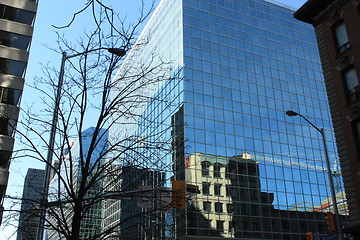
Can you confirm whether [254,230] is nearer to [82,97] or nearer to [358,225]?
[358,225]

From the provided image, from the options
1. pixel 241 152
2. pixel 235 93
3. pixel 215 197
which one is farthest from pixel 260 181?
pixel 235 93

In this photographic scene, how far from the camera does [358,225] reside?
19.0m

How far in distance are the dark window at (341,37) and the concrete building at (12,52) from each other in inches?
933

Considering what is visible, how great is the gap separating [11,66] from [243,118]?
99.2 ft

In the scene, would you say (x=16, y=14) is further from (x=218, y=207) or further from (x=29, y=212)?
(x=218, y=207)

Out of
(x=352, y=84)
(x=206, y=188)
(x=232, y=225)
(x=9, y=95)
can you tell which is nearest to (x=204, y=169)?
(x=206, y=188)

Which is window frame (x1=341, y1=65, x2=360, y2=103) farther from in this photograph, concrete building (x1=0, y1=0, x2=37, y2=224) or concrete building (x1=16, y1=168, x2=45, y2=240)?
concrete building (x1=0, y1=0, x2=37, y2=224)

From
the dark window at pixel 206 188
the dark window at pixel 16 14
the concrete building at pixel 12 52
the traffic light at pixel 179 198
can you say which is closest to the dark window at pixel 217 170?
the dark window at pixel 206 188

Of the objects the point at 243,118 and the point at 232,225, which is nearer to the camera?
the point at 232,225

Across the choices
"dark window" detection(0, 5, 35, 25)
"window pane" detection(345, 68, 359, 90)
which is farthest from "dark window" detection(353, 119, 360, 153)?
"dark window" detection(0, 5, 35, 25)

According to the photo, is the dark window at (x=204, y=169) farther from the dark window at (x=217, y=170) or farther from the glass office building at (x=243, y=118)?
the dark window at (x=217, y=170)

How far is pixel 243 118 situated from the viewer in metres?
49.3

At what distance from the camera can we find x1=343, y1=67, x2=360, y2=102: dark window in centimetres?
2095

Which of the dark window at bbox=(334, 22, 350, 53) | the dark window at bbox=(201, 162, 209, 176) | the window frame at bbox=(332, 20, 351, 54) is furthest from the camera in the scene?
the dark window at bbox=(201, 162, 209, 176)
